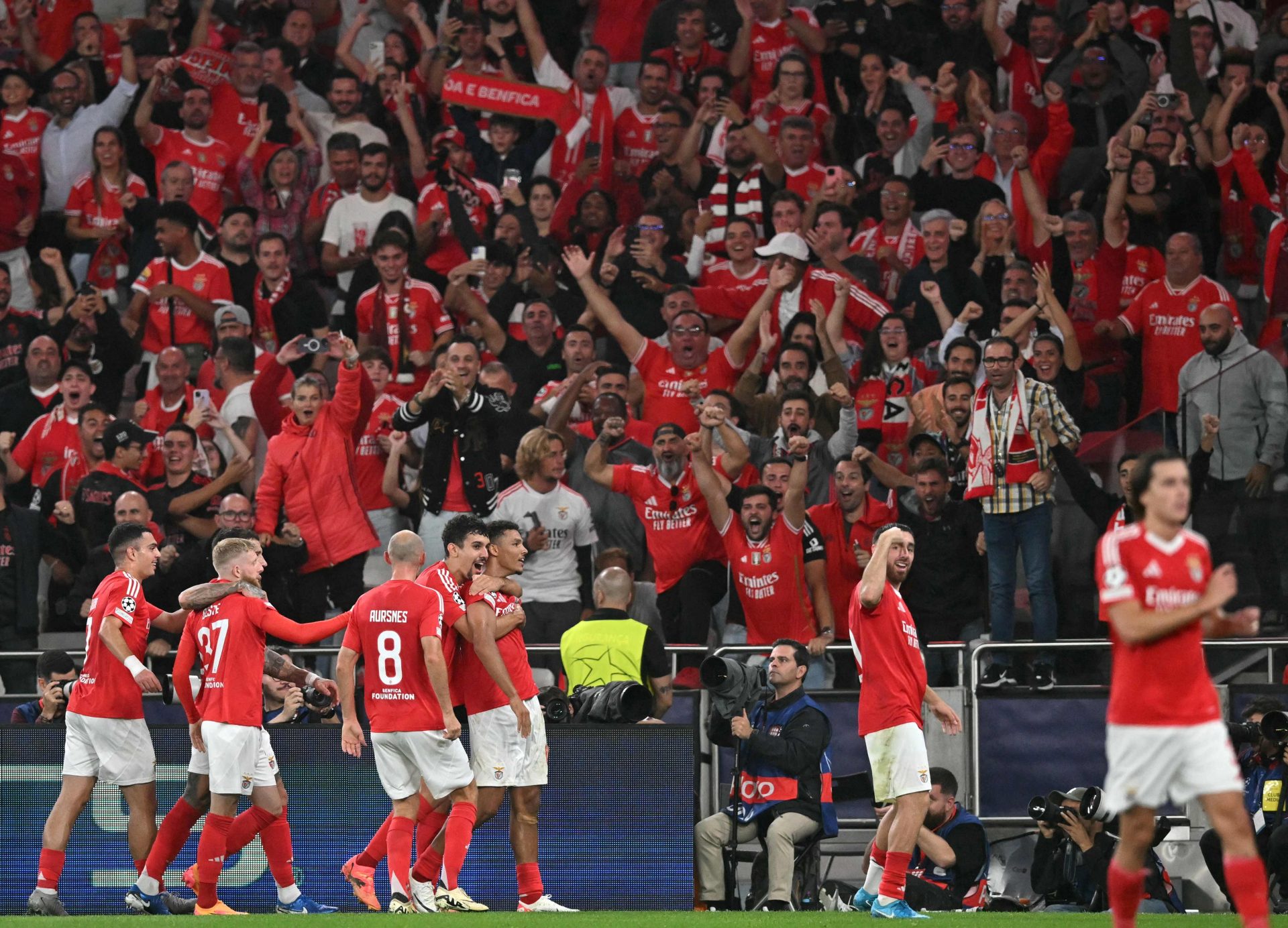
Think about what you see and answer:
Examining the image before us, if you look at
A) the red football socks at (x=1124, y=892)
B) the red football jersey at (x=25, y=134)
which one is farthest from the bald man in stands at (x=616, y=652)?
the red football jersey at (x=25, y=134)

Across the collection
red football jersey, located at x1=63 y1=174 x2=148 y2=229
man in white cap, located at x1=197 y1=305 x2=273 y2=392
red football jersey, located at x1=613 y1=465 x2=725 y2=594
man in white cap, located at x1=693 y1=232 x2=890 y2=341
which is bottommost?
red football jersey, located at x1=613 y1=465 x2=725 y2=594

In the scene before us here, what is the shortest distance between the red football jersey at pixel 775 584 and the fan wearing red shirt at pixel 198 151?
7.38 metres

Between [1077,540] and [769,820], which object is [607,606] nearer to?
[769,820]

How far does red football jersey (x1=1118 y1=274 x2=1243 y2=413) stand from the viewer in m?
13.8

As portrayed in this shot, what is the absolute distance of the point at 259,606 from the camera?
9.84 metres

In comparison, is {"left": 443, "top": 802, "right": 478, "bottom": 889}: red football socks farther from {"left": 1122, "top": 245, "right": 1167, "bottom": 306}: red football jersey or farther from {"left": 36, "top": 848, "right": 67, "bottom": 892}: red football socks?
{"left": 1122, "top": 245, "right": 1167, "bottom": 306}: red football jersey

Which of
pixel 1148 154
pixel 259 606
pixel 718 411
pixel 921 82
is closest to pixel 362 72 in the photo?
pixel 921 82

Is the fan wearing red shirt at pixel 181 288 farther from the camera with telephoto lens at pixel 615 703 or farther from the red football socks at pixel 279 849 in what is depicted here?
the red football socks at pixel 279 849

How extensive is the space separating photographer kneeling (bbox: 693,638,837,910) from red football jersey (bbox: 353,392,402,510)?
4426 millimetres

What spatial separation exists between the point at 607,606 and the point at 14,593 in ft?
17.3

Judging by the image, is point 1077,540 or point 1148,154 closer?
point 1077,540

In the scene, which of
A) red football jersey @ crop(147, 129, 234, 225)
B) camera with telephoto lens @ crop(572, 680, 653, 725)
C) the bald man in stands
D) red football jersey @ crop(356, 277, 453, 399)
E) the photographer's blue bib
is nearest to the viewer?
camera with telephoto lens @ crop(572, 680, 653, 725)

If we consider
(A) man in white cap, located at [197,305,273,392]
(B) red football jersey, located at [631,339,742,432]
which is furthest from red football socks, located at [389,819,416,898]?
(A) man in white cap, located at [197,305,273,392]

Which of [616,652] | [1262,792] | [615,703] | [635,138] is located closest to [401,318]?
[635,138]
